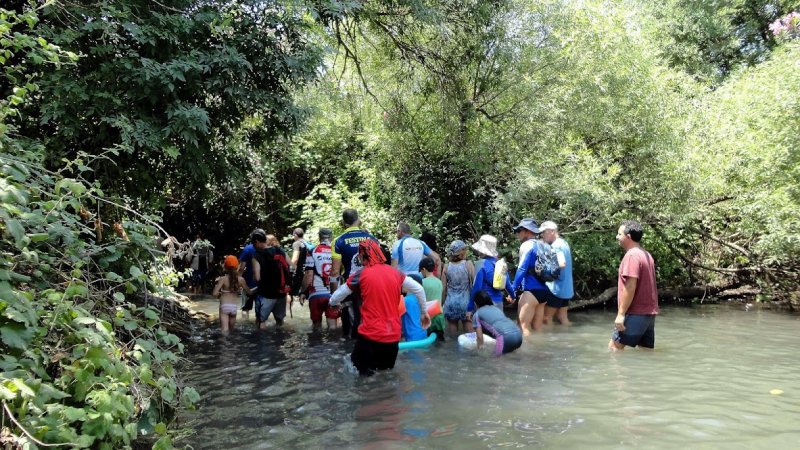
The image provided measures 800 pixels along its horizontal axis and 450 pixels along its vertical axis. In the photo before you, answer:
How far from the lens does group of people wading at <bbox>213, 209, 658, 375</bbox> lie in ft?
21.9

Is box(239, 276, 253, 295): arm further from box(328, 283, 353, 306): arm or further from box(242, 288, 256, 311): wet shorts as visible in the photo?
box(328, 283, 353, 306): arm

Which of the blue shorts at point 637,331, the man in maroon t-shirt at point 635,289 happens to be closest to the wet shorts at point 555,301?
the blue shorts at point 637,331

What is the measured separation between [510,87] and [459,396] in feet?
28.2

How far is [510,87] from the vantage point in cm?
1317

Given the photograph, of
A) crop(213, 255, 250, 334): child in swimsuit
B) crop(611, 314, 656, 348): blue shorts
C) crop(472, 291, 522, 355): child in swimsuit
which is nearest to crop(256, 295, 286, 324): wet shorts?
crop(213, 255, 250, 334): child in swimsuit

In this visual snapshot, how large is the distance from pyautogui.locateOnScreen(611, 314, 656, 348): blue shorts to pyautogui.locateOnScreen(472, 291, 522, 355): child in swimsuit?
1321 millimetres

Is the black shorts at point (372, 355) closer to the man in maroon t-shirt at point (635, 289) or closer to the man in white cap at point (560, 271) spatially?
the man in maroon t-shirt at point (635, 289)

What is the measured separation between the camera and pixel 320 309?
1075 cm

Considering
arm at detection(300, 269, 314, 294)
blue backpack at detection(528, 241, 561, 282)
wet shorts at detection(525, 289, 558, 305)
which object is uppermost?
blue backpack at detection(528, 241, 561, 282)

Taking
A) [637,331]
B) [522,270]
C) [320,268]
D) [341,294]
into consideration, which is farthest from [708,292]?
[341,294]

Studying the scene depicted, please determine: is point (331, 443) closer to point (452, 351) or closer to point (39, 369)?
point (39, 369)

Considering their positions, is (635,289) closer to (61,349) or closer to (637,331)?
(637,331)

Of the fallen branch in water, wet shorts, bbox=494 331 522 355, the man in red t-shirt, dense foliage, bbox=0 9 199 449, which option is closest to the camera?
dense foliage, bbox=0 9 199 449

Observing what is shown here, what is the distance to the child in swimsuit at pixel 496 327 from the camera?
8086mm
